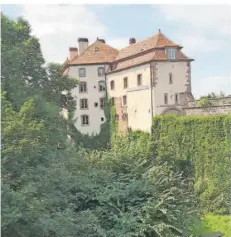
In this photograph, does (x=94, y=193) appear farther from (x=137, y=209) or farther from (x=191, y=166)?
(x=191, y=166)

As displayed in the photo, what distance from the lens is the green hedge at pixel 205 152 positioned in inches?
411

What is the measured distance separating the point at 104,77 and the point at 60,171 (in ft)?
48.7

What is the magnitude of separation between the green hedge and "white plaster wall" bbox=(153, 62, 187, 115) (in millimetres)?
3093

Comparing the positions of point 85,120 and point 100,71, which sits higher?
point 100,71

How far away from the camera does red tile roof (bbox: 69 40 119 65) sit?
19.5 meters

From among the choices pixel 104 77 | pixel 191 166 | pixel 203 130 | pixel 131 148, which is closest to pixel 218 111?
pixel 203 130

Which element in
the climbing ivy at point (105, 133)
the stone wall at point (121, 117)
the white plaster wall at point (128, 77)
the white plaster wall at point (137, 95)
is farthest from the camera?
the climbing ivy at point (105, 133)

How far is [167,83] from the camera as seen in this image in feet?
53.1

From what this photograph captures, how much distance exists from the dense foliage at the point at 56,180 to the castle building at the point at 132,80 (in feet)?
25.9

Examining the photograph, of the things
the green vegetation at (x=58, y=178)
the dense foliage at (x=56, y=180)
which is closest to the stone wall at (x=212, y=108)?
the green vegetation at (x=58, y=178)

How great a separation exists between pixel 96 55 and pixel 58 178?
1502 centimetres

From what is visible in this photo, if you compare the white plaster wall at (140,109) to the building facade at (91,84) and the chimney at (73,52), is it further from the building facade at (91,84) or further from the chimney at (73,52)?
the chimney at (73,52)

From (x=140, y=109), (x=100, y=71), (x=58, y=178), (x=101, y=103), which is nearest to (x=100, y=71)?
(x=100, y=71)

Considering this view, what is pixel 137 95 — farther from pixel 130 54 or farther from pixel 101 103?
pixel 101 103
